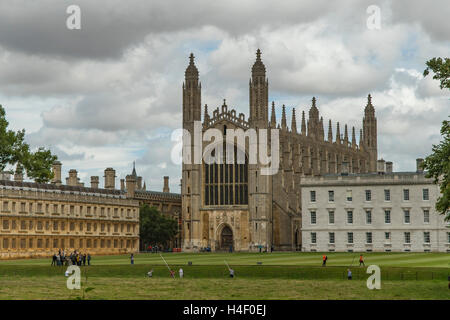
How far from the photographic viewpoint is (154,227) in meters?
119

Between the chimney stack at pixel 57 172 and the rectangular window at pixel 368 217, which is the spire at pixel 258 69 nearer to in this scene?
the rectangular window at pixel 368 217

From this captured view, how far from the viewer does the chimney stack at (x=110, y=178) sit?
118188 millimetres

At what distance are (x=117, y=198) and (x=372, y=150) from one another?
2122 inches

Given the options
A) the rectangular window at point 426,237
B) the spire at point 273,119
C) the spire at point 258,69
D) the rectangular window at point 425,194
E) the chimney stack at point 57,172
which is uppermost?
the spire at point 258,69

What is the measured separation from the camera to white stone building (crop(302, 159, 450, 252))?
318ft

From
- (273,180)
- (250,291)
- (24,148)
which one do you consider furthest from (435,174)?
(273,180)

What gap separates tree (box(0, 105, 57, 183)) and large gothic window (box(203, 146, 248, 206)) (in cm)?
2899

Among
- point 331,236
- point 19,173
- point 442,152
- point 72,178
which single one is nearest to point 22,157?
point 19,173

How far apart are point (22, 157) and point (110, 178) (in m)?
28.6

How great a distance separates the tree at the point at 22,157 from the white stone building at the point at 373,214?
3013cm

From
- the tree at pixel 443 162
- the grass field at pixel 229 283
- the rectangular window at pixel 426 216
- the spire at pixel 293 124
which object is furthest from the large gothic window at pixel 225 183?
the tree at pixel 443 162

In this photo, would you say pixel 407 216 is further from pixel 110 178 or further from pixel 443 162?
pixel 443 162

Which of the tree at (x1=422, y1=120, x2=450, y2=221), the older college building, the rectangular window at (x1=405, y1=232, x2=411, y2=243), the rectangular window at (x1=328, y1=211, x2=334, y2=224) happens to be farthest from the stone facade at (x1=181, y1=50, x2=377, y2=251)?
the tree at (x1=422, y1=120, x2=450, y2=221)
